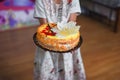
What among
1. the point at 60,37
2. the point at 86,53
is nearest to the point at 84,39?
the point at 86,53

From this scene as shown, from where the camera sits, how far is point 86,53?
2.30 meters

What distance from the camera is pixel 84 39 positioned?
2596mm

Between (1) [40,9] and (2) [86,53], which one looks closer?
(1) [40,9]

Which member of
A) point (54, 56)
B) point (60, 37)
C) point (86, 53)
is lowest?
point (86, 53)

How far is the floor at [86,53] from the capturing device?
1.96m

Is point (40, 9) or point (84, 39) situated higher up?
point (40, 9)

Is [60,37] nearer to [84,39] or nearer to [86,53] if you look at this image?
[86,53]

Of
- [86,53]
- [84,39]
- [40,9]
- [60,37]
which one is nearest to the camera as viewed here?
[60,37]

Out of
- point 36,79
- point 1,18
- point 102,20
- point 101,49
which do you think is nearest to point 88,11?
point 102,20

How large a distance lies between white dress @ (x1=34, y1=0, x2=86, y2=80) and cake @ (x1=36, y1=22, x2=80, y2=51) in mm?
142

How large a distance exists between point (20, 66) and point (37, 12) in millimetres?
868

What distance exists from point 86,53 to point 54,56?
1014 mm

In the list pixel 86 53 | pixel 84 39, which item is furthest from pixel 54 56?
pixel 84 39

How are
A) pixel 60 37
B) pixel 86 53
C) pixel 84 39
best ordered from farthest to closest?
1. pixel 84 39
2. pixel 86 53
3. pixel 60 37
